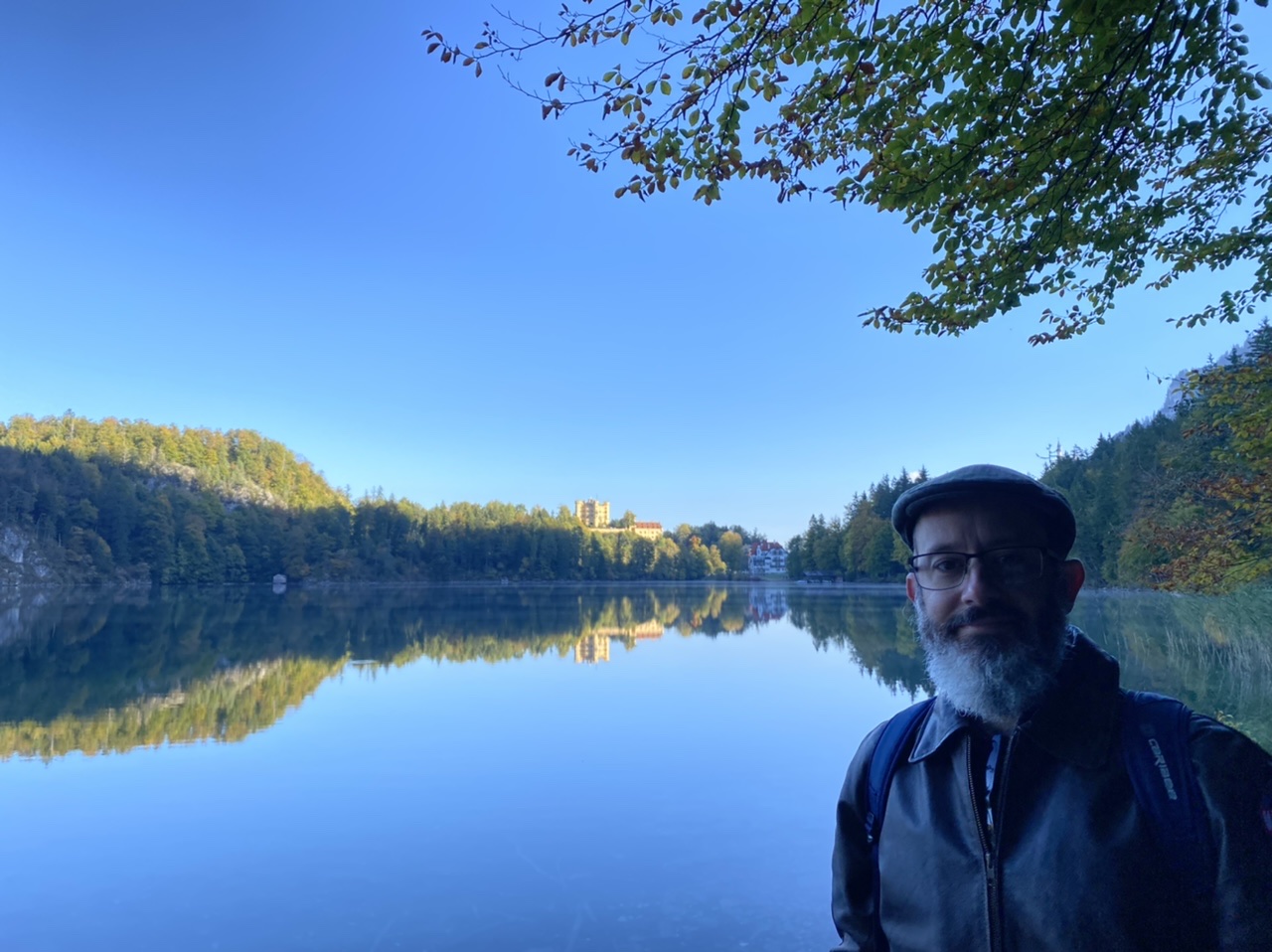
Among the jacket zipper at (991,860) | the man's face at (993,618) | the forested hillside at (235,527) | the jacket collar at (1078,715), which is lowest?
the jacket zipper at (991,860)

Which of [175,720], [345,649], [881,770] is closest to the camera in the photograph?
[881,770]

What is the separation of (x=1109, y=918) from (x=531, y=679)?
16693 millimetres

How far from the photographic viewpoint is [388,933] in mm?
5645

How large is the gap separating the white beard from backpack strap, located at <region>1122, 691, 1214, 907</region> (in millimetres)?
173

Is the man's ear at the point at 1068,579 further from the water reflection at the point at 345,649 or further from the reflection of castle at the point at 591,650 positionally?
the reflection of castle at the point at 591,650

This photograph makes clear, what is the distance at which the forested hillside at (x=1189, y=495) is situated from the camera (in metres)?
7.19

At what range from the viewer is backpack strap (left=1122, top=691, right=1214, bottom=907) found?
1.17 metres

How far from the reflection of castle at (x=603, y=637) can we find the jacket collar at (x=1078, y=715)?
19479mm

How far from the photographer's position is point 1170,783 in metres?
1.20

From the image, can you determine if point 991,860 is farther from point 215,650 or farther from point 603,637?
point 603,637

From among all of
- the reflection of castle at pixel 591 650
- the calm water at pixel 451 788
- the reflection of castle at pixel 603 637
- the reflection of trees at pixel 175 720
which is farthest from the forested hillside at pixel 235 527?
the reflection of trees at pixel 175 720

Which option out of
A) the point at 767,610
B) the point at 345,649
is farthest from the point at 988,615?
the point at 767,610

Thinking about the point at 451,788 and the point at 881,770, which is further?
the point at 451,788

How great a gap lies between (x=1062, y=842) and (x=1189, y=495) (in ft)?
46.0
